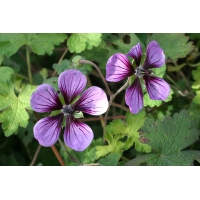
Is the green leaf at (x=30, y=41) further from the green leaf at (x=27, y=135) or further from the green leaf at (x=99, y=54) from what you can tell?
the green leaf at (x=27, y=135)

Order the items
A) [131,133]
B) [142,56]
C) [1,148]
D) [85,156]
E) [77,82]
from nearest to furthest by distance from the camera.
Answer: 1. [77,82]
2. [142,56]
3. [131,133]
4. [85,156]
5. [1,148]

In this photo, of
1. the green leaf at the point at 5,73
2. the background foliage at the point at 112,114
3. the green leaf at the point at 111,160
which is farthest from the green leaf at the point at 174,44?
the green leaf at the point at 5,73

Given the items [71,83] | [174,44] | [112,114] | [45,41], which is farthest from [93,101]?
[112,114]

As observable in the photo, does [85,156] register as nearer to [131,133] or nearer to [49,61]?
[131,133]

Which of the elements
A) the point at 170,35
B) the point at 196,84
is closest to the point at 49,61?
the point at 170,35

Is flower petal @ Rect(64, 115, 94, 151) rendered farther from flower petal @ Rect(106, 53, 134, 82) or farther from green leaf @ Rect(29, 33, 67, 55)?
green leaf @ Rect(29, 33, 67, 55)
